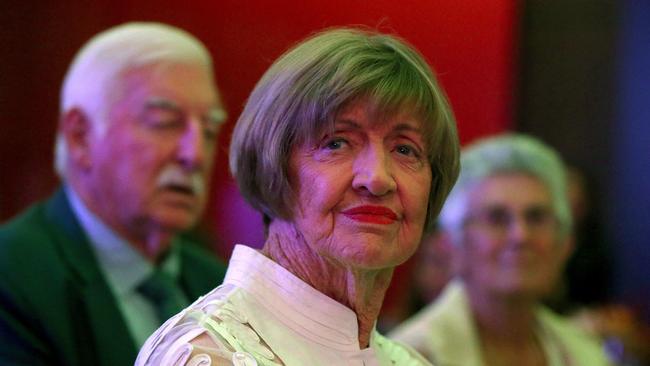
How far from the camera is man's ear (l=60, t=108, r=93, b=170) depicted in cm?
288

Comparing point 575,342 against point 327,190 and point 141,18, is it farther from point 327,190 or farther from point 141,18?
point 327,190

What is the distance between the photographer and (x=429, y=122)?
175 cm

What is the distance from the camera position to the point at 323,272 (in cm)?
175

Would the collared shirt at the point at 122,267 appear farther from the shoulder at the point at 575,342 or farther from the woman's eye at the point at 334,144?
the shoulder at the point at 575,342

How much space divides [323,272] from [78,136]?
134 centimetres

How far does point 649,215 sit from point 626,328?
78.9 inches

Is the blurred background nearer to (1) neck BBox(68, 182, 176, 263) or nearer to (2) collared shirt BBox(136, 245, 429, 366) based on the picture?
(1) neck BBox(68, 182, 176, 263)

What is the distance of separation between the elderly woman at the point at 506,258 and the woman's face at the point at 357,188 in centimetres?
168

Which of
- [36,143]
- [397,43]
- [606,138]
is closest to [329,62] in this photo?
[397,43]

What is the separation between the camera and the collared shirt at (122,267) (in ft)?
8.75

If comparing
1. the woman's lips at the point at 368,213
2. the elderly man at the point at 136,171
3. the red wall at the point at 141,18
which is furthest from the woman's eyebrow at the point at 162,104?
the woman's lips at the point at 368,213

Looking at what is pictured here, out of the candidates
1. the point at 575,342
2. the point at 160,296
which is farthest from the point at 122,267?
the point at 575,342

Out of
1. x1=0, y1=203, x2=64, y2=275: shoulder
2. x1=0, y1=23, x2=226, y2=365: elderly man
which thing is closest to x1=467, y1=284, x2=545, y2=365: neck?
x1=0, y1=23, x2=226, y2=365: elderly man

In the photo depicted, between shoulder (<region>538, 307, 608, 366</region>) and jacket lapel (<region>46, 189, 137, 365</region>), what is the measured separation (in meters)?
1.59
